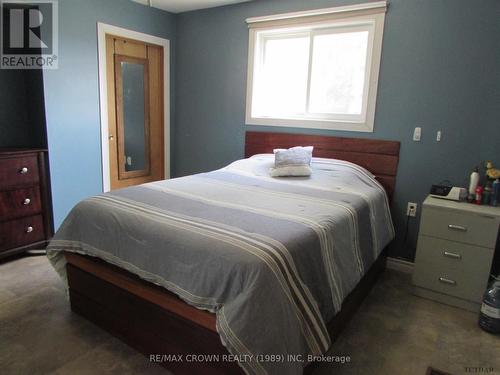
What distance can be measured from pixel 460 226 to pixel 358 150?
104 cm

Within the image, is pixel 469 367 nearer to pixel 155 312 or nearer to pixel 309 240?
pixel 309 240

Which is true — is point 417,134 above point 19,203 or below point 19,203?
above

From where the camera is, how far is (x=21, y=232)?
2.82 meters

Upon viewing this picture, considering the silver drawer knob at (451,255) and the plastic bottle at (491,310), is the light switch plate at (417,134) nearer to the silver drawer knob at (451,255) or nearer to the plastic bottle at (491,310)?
the silver drawer knob at (451,255)

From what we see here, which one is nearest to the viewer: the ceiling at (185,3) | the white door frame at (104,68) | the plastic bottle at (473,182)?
the plastic bottle at (473,182)

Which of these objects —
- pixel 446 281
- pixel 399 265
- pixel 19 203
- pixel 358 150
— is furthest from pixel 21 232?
pixel 446 281

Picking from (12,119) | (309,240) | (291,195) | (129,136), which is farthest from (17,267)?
(309,240)

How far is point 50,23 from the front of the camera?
287cm

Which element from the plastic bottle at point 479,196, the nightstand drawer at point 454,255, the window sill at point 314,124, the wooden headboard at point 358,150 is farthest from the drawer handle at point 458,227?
the window sill at point 314,124

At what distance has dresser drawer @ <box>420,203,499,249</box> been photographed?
2186mm

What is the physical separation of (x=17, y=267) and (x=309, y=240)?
2.49 metres

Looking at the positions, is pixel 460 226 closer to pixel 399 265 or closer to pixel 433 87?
pixel 399 265

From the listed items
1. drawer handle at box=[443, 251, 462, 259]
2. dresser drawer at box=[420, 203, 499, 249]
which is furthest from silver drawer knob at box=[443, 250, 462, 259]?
dresser drawer at box=[420, 203, 499, 249]

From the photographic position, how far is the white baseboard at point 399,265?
2.90m
